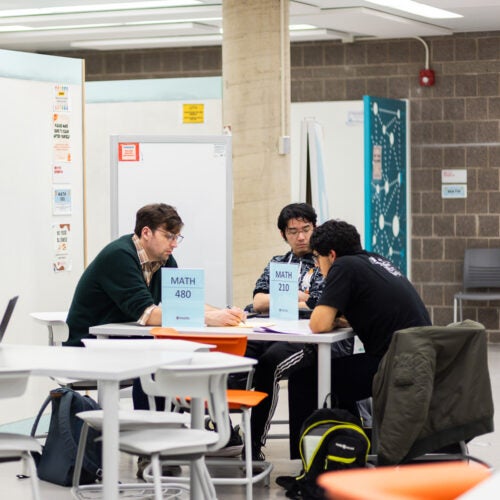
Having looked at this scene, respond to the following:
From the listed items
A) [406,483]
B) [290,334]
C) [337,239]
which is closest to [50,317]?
[290,334]

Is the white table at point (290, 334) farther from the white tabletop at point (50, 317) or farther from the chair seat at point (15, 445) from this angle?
the chair seat at point (15, 445)

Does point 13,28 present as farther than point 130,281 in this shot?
Yes

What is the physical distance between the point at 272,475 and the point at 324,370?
2.66 ft

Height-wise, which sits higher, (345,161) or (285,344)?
(345,161)

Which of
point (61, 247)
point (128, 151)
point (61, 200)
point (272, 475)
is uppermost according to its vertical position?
point (128, 151)

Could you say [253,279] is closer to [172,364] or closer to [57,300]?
[57,300]

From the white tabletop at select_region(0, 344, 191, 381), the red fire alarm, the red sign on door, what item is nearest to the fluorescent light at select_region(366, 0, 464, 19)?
the red fire alarm

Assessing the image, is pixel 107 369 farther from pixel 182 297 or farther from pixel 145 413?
pixel 182 297

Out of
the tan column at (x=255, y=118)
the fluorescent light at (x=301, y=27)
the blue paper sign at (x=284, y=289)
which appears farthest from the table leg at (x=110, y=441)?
the fluorescent light at (x=301, y=27)

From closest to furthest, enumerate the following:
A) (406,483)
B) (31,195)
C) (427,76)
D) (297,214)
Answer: (406,483), (297,214), (31,195), (427,76)

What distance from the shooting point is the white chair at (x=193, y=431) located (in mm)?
3908

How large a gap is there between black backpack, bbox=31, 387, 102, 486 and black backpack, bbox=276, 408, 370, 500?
3.25 ft

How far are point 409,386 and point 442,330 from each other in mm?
287

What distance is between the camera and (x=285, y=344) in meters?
5.62
